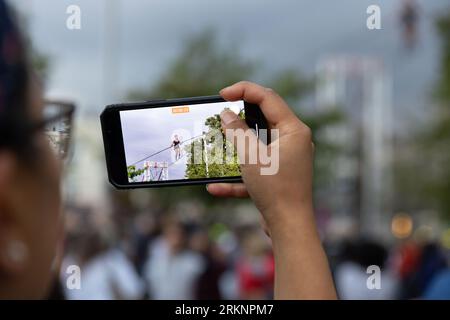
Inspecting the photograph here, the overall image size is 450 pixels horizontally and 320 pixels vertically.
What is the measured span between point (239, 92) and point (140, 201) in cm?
3366

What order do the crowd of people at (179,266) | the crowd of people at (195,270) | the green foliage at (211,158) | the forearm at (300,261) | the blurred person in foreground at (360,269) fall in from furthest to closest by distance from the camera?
the blurred person in foreground at (360,269)
the crowd of people at (179,266)
the crowd of people at (195,270)
the green foliage at (211,158)
the forearm at (300,261)

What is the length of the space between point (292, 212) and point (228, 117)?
27cm

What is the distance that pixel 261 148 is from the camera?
1461 millimetres

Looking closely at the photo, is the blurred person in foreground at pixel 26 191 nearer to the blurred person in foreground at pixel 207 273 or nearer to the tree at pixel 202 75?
the blurred person in foreground at pixel 207 273

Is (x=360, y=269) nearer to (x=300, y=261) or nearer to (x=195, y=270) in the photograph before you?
(x=195, y=270)

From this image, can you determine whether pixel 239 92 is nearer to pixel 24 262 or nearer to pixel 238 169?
pixel 238 169

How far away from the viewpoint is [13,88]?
876 mm

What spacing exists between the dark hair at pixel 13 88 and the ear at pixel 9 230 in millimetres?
27

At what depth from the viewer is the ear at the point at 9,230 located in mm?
832

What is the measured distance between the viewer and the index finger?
1.52 m

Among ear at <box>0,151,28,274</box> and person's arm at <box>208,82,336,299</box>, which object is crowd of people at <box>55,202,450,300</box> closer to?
person's arm at <box>208,82,336,299</box>

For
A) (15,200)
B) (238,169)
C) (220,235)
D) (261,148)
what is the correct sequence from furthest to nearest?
(220,235) < (238,169) < (261,148) < (15,200)

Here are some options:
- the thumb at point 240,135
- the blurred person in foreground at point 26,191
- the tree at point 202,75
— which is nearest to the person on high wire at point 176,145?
the thumb at point 240,135
